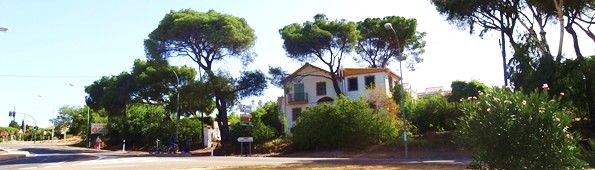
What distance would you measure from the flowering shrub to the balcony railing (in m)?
41.5

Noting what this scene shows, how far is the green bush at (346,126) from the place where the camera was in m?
35.2

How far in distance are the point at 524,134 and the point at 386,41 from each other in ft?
139

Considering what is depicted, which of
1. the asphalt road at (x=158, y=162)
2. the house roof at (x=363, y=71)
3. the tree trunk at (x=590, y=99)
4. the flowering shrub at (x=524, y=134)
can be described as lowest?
the asphalt road at (x=158, y=162)

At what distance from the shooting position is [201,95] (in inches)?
1630

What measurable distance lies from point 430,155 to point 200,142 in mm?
26874

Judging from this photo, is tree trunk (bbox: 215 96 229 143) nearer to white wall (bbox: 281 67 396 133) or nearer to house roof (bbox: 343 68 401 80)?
white wall (bbox: 281 67 396 133)

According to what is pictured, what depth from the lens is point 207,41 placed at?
4344 centimetres

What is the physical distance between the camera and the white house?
4816 centimetres

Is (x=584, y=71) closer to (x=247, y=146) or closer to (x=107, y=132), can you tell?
(x=247, y=146)

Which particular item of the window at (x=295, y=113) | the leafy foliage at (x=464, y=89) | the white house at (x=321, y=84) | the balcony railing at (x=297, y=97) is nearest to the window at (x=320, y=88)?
the white house at (x=321, y=84)

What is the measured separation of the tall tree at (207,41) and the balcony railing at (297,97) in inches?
282

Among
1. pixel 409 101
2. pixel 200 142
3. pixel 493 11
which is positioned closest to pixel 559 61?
pixel 493 11

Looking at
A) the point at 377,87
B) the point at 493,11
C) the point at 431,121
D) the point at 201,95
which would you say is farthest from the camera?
the point at 377,87

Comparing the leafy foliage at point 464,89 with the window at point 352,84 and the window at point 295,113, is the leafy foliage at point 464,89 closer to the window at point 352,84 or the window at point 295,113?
the window at point 352,84
